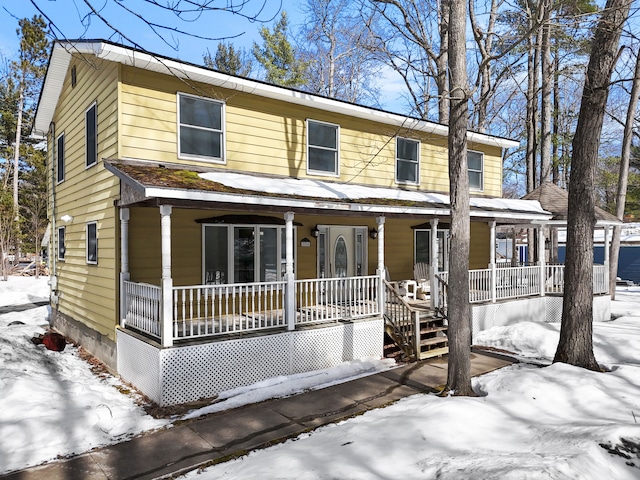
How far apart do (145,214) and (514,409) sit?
7149 mm

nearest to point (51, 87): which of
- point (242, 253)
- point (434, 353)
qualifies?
point (242, 253)

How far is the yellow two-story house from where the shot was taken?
721 centimetres

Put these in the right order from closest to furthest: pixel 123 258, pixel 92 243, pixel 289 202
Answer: pixel 289 202
pixel 123 258
pixel 92 243

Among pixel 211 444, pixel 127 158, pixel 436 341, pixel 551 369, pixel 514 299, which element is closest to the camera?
pixel 211 444

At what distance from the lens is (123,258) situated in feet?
26.1

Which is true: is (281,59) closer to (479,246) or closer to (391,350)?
(479,246)

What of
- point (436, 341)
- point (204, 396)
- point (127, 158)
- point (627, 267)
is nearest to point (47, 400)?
point (204, 396)

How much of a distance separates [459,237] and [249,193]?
3.64 m

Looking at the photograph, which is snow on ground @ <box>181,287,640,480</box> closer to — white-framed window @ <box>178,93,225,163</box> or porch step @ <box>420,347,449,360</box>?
porch step @ <box>420,347,449,360</box>

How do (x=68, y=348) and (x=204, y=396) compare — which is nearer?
(x=204, y=396)

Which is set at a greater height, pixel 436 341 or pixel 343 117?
pixel 343 117

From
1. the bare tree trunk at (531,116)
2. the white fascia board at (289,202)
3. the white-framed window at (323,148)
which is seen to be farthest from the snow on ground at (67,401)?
the bare tree trunk at (531,116)

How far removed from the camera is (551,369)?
696 centimetres

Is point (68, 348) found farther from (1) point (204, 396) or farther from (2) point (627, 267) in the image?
(2) point (627, 267)
